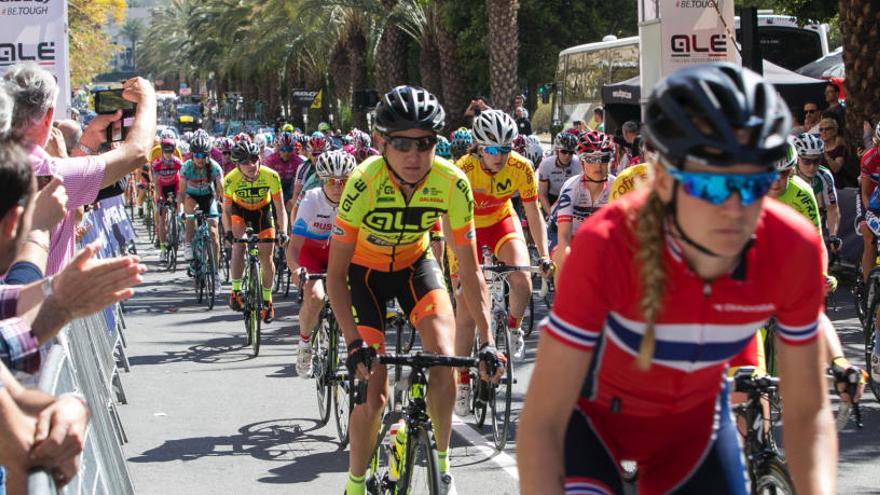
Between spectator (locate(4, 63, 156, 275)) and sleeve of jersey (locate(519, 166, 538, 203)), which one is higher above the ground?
spectator (locate(4, 63, 156, 275))

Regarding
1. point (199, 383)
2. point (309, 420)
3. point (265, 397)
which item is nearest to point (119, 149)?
point (309, 420)

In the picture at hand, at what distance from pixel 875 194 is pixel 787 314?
8.28 meters

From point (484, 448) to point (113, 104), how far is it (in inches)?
137

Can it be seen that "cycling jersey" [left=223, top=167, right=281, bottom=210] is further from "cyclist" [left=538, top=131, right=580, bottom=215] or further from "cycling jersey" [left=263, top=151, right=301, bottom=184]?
"cycling jersey" [left=263, top=151, right=301, bottom=184]

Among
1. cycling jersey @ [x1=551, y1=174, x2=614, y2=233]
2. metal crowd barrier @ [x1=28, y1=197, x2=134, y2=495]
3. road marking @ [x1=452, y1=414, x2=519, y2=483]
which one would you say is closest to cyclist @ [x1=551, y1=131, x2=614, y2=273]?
cycling jersey @ [x1=551, y1=174, x2=614, y2=233]

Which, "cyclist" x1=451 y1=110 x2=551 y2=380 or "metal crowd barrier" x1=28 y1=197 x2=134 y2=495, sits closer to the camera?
"metal crowd barrier" x1=28 y1=197 x2=134 y2=495

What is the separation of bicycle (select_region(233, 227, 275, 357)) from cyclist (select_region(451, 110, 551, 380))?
299 cm

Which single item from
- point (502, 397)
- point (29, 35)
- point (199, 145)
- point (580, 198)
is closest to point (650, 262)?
point (502, 397)

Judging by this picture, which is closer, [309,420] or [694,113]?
[694,113]

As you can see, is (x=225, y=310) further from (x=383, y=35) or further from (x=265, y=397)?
(x=383, y=35)

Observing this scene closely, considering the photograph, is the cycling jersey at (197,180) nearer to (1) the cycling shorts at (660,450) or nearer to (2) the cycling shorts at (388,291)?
(2) the cycling shorts at (388,291)

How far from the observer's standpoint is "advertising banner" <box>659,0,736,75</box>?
556 inches

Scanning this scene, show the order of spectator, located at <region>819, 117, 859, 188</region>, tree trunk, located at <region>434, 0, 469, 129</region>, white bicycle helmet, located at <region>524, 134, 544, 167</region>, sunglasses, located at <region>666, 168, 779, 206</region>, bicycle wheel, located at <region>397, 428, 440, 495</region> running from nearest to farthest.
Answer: sunglasses, located at <region>666, 168, 779, 206</region>, bicycle wheel, located at <region>397, 428, 440, 495</region>, spectator, located at <region>819, 117, 859, 188</region>, white bicycle helmet, located at <region>524, 134, 544, 167</region>, tree trunk, located at <region>434, 0, 469, 129</region>

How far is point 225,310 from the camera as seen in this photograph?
16922mm
